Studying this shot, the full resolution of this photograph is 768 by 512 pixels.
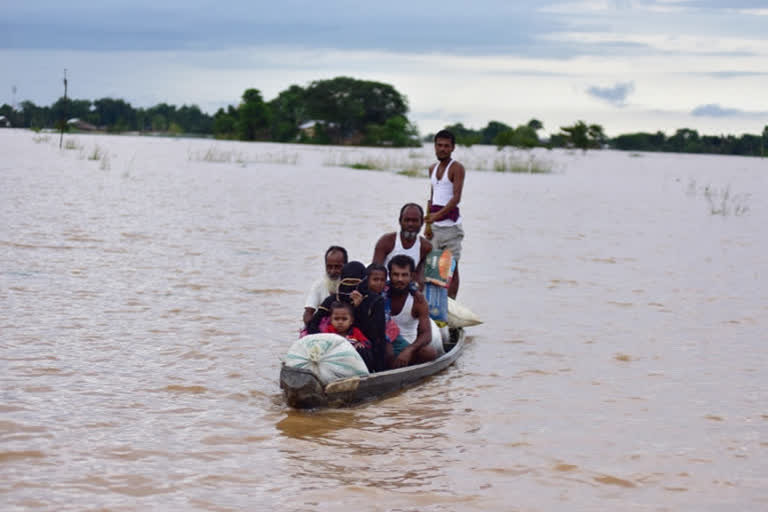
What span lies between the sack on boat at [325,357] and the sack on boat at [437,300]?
1813mm

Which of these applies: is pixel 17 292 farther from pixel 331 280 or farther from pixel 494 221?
pixel 494 221

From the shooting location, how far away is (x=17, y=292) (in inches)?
376

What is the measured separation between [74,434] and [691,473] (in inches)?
144

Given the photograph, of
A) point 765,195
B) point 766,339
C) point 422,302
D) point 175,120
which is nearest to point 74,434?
point 422,302

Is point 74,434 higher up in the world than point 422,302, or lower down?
lower down

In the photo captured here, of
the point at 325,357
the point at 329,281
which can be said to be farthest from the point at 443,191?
the point at 325,357

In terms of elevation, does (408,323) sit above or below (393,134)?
below

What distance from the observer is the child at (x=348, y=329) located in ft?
21.2

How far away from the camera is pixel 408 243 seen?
7504 millimetres

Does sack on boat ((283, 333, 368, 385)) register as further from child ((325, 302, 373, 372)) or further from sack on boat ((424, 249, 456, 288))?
sack on boat ((424, 249, 456, 288))

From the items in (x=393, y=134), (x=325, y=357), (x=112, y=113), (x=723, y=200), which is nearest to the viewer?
(x=325, y=357)

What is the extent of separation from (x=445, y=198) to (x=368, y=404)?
2823 mm

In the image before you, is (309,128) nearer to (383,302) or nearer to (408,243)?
(408,243)

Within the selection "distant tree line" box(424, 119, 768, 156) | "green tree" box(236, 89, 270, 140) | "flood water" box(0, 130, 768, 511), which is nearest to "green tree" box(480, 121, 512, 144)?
"distant tree line" box(424, 119, 768, 156)
